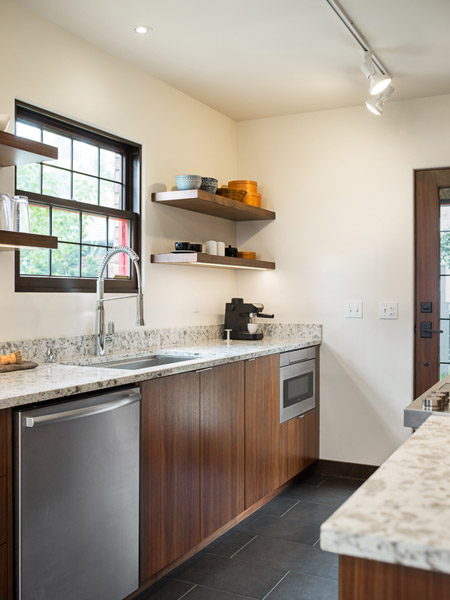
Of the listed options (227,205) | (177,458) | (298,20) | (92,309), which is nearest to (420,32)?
(298,20)

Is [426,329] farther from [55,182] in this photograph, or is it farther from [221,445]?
[55,182]

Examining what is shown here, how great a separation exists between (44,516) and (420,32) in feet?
9.16

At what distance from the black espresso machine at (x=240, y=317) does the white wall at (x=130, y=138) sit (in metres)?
0.12

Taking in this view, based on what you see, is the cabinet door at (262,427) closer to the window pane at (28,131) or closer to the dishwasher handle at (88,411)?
the dishwasher handle at (88,411)

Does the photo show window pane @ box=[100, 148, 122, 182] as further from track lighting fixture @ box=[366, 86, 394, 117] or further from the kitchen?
track lighting fixture @ box=[366, 86, 394, 117]

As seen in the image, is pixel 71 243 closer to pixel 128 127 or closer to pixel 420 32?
pixel 128 127

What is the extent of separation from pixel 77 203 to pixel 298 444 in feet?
6.92

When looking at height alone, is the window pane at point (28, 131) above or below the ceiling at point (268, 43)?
below

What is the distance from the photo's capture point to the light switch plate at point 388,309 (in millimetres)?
4102

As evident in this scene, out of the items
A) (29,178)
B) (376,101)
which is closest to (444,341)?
(376,101)

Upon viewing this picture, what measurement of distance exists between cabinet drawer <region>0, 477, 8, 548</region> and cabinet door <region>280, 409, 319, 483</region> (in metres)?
2.19

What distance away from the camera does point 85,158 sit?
3.23m

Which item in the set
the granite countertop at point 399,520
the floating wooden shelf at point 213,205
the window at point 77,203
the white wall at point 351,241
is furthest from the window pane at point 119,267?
the granite countertop at point 399,520

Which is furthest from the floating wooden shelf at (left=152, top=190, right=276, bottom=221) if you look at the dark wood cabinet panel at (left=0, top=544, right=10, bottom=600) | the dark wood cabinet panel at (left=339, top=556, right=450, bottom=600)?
the dark wood cabinet panel at (left=339, top=556, right=450, bottom=600)
